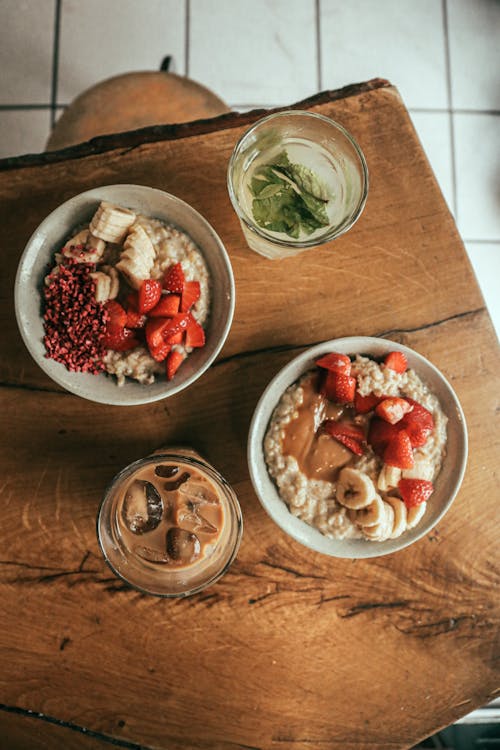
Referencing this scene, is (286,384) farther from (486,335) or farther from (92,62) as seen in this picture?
(92,62)

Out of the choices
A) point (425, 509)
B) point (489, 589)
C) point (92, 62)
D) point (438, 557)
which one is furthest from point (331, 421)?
point (92, 62)

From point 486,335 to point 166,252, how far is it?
747 millimetres

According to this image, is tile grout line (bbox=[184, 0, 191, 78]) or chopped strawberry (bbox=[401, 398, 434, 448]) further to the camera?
tile grout line (bbox=[184, 0, 191, 78])

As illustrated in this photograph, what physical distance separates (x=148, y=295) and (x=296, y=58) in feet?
5.13

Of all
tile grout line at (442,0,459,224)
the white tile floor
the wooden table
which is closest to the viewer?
the wooden table

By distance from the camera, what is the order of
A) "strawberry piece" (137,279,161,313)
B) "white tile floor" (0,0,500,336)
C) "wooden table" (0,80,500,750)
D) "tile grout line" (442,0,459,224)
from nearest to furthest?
"strawberry piece" (137,279,161,313) → "wooden table" (0,80,500,750) → "white tile floor" (0,0,500,336) → "tile grout line" (442,0,459,224)

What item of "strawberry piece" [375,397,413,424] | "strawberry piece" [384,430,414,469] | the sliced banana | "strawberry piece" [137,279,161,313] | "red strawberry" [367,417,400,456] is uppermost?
the sliced banana

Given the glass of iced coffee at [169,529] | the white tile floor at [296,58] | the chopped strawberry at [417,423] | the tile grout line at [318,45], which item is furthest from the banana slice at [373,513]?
the tile grout line at [318,45]

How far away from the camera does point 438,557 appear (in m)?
1.56

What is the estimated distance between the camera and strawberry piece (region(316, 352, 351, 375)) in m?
1.40

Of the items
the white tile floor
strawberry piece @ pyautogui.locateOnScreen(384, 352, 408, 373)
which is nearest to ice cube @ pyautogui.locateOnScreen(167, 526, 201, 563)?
strawberry piece @ pyautogui.locateOnScreen(384, 352, 408, 373)

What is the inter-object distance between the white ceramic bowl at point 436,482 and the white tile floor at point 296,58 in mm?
1261

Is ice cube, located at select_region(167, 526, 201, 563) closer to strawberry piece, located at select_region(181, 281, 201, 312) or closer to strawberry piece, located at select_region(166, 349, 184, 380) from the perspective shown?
strawberry piece, located at select_region(166, 349, 184, 380)

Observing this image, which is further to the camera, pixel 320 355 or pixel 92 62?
pixel 92 62
